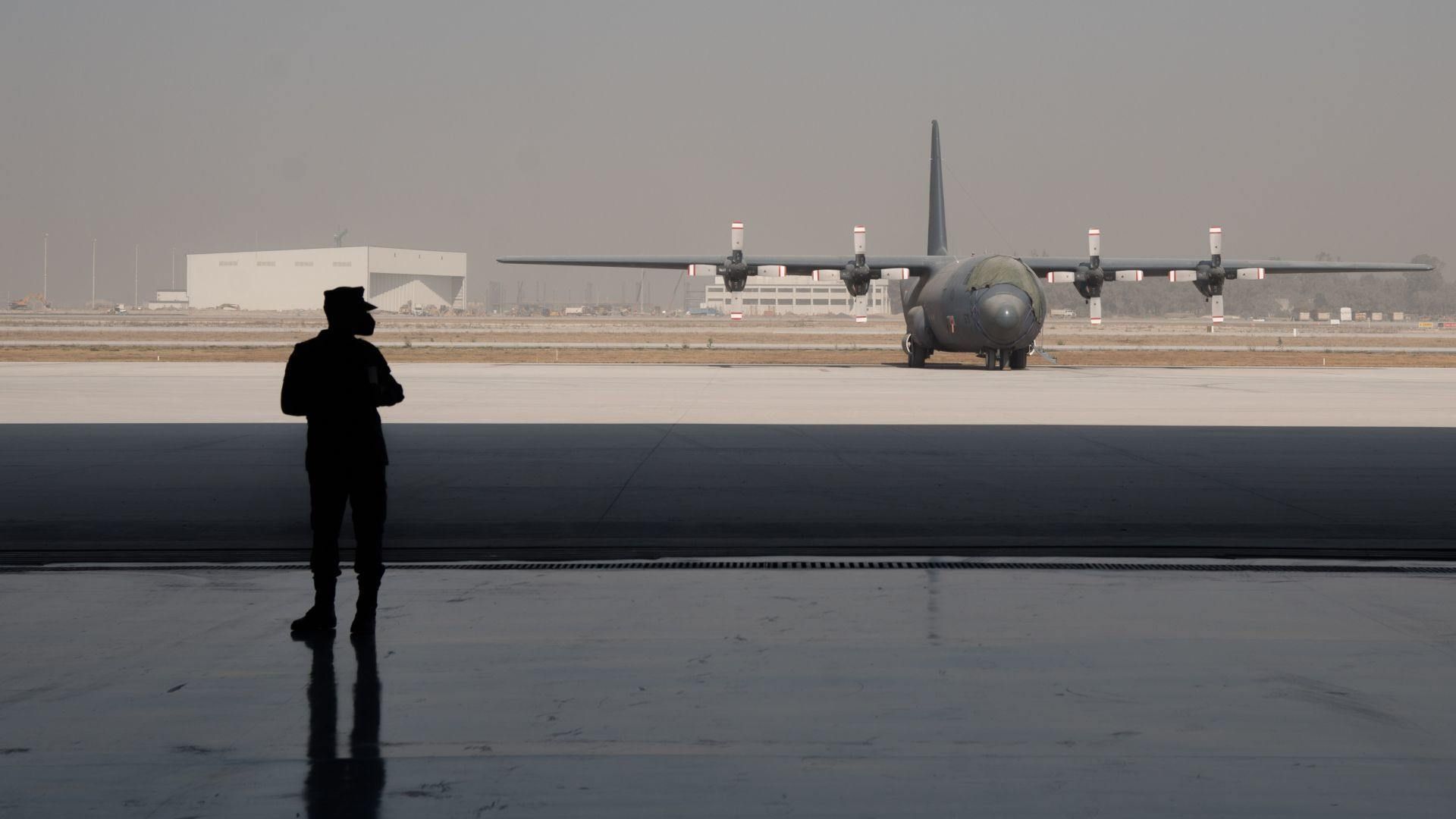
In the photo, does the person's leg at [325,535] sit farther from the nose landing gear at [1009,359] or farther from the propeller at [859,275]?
the propeller at [859,275]

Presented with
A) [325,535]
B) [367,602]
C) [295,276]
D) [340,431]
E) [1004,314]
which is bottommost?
[367,602]

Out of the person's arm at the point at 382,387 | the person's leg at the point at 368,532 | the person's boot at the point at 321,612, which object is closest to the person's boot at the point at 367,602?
the person's leg at the point at 368,532

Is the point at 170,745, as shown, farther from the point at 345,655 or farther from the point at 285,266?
the point at 285,266

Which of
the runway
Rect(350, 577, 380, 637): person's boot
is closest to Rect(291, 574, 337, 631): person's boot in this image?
Rect(350, 577, 380, 637): person's boot

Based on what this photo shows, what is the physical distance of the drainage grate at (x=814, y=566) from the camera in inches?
346

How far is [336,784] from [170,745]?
0.82 metres

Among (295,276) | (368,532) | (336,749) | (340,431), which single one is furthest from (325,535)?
(295,276)

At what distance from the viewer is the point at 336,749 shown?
4949 mm

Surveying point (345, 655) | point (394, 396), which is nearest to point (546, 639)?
point (345, 655)

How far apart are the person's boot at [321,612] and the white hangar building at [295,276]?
186 meters

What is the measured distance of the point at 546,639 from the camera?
675 cm

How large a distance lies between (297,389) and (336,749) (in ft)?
9.19

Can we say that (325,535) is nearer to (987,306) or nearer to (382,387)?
(382,387)

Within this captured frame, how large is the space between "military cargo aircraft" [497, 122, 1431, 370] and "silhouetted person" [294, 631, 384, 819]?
34.8 metres
